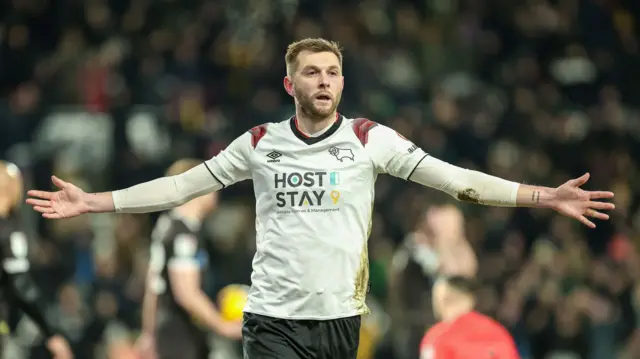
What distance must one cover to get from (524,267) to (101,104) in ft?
15.7

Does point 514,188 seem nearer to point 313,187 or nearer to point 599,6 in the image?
point 313,187

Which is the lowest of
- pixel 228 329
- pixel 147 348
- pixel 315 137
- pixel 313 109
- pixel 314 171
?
pixel 147 348

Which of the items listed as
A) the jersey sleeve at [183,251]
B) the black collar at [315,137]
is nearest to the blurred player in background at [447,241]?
the jersey sleeve at [183,251]

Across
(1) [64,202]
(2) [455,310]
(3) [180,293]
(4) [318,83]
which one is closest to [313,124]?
(4) [318,83]

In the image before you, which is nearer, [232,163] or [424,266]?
[232,163]

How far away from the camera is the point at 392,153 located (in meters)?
4.87

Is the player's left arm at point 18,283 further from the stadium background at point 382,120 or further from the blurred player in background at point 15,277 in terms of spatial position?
the stadium background at point 382,120

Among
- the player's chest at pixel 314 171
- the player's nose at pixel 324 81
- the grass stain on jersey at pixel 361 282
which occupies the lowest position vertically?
the grass stain on jersey at pixel 361 282

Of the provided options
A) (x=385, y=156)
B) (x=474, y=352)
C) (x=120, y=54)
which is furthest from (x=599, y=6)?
(x=385, y=156)

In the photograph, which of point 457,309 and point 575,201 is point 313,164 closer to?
point 575,201

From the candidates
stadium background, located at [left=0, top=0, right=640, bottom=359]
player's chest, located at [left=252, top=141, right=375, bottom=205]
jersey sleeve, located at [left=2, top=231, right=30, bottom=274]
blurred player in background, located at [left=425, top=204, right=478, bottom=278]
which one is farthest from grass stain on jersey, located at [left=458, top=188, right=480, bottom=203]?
stadium background, located at [left=0, top=0, right=640, bottom=359]

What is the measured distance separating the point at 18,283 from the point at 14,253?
189mm

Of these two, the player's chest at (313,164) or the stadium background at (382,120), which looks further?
the stadium background at (382,120)

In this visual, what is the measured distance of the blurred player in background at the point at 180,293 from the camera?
295 inches
